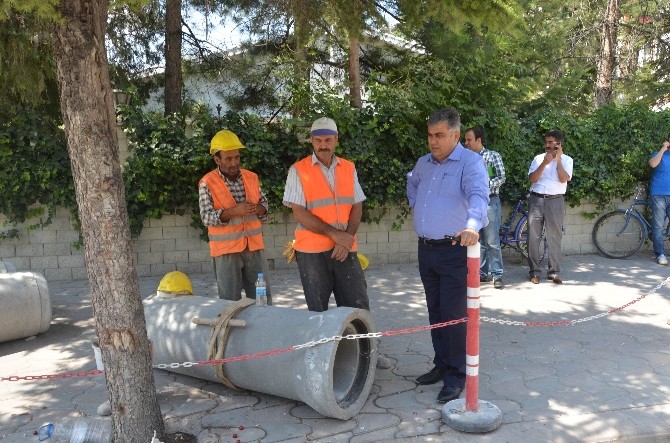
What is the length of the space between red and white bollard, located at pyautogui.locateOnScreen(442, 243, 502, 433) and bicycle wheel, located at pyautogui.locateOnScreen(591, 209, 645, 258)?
6345mm

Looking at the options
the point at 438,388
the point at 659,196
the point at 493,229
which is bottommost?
the point at 438,388

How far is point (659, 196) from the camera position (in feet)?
29.5

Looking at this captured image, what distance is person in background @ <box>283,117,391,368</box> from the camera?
461cm

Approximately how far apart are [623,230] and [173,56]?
7569 millimetres

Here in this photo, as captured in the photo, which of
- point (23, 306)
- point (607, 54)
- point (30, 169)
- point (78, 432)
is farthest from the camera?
point (607, 54)

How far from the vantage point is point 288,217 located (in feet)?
28.0

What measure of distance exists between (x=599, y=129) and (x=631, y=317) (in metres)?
4.08

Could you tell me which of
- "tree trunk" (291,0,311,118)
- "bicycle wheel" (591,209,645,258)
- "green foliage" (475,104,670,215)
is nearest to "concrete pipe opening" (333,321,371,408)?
"tree trunk" (291,0,311,118)

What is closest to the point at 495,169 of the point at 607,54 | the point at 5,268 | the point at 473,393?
the point at 473,393

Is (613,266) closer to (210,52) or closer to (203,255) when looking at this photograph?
(203,255)

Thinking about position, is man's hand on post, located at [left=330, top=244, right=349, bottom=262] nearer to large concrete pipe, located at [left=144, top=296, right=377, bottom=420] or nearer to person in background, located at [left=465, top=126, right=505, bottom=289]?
large concrete pipe, located at [left=144, top=296, right=377, bottom=420]

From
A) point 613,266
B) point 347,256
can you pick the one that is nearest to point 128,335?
point 347,256

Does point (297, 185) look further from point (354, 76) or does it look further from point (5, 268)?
point (354, 76)

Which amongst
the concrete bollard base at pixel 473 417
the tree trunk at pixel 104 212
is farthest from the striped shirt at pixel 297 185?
the concrete bollard base at pixel 473 417
